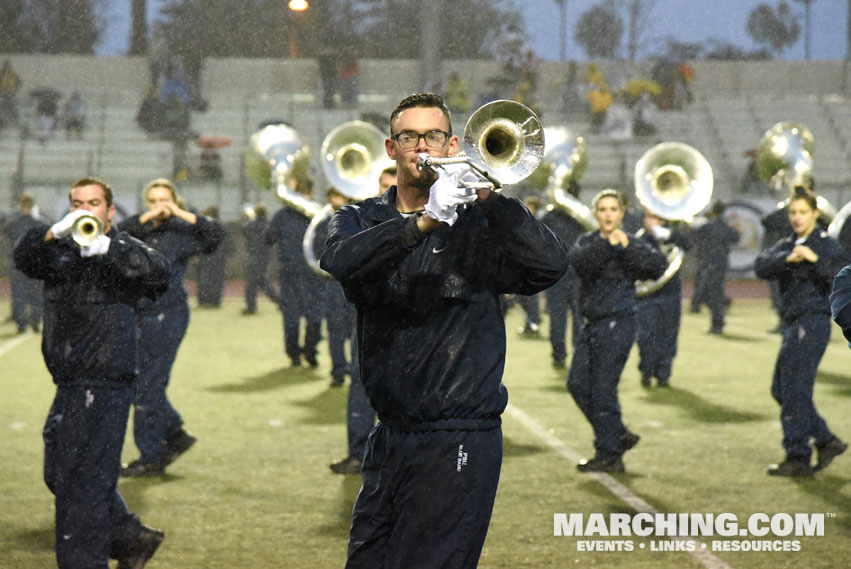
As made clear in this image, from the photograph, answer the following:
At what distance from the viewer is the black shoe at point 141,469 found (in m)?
6.99

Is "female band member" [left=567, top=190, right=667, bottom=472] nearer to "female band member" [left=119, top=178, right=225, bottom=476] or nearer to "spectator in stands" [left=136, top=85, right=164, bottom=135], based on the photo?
"female band member" [left=119, top=178, right=225, bottom=476]

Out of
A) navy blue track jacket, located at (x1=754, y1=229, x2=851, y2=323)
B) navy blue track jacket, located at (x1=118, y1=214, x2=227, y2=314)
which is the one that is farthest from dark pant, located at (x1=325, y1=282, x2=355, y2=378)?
navy blue track jacket, located at (x1=754, y1=229, x2=851, y2=323)

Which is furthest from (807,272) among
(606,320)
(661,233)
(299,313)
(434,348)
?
(299,313)

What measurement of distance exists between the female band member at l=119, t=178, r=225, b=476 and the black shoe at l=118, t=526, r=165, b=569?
6.69 ft

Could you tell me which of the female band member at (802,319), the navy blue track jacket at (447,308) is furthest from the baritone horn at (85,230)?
the female band member at (802,319)

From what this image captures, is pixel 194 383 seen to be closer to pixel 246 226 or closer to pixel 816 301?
pixel 816 301

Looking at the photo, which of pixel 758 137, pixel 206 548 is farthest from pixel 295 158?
pixel 758 137

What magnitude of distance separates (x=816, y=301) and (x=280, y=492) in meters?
3.26

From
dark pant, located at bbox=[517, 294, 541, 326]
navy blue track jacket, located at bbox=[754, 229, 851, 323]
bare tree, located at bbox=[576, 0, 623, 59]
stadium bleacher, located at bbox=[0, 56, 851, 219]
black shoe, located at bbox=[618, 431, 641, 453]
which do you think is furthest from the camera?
bare tree, located at bbox=[576, 0, 623, 59]

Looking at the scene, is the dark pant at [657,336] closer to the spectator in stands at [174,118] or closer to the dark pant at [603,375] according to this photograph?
the dark pant at [603,375]

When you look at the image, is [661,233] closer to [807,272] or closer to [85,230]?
[807,272]

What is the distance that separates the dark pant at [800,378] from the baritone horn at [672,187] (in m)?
3.03

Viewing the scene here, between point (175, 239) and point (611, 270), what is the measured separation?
2.66 metres

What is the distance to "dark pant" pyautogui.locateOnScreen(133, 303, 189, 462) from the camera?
7.02 metres
